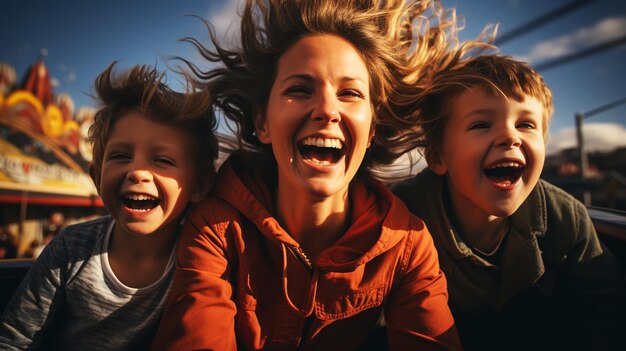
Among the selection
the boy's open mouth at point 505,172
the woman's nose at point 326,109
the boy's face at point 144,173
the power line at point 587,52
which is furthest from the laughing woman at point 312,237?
the power line at point 587,52

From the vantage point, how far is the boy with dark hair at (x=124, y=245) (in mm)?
1272

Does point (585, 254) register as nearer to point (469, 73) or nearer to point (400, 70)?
point (469, 73)

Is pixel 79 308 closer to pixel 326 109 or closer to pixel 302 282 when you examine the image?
pixel 302 282

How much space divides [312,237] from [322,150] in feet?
1.26

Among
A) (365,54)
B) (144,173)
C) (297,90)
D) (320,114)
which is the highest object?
(365,54)

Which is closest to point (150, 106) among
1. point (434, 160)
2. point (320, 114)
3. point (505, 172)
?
point (320, 114)

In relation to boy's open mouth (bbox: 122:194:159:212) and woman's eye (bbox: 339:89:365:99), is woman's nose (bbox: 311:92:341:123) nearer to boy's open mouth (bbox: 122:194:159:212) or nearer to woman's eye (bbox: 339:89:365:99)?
woman's eye (bbox: 339:89:365:99)

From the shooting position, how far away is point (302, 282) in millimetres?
1246

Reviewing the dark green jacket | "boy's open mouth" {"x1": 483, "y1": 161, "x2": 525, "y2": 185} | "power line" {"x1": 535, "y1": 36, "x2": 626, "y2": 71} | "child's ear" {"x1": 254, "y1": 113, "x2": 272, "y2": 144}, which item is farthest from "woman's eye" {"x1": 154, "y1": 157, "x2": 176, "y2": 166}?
"power line" {"x1": 535, "y1": 36, "x2": 626, "y2": 71}

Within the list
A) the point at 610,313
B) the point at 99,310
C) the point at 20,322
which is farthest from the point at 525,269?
the point at 20,322

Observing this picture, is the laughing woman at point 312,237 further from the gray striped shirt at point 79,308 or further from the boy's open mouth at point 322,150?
the gray striped shirt at point 79,308

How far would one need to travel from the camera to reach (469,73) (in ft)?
4.92

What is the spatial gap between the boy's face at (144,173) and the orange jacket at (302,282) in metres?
0.12

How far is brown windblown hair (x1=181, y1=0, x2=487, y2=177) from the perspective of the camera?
1464mm
